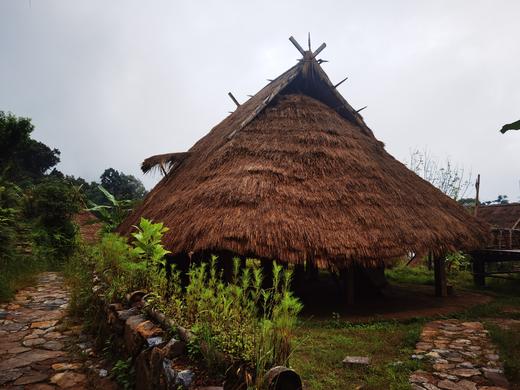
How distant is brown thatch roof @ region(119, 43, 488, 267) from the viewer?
5.62 metres

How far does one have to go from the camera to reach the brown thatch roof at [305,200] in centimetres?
562

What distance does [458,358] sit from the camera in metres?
4.03

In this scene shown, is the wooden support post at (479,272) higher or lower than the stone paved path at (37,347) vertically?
higher

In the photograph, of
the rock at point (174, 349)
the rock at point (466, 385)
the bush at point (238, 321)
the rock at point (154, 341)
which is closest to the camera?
the bush at point (238, 321)

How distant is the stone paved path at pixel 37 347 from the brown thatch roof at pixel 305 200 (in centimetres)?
204

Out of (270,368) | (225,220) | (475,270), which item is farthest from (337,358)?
(475,270)

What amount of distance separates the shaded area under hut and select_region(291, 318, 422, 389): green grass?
0.97 m

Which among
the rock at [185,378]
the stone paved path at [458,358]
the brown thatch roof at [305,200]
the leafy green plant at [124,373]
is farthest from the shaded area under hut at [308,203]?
the rock at [185,378]

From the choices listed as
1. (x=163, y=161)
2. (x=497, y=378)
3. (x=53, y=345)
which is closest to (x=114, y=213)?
(x=163, y=161)

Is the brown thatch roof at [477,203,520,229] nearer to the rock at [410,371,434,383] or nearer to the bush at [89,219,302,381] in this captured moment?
the rock at [410,371,434,383]

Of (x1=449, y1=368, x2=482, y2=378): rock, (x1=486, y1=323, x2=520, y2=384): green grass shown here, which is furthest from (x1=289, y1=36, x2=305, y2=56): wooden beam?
(x1=449, y1=368, x2=482, y2=378): rock

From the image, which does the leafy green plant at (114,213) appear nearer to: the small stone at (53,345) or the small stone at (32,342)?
the small stone at (32,342)

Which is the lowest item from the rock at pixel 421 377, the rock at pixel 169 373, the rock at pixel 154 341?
the rock at pixel 421 377

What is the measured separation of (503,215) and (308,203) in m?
13.3
